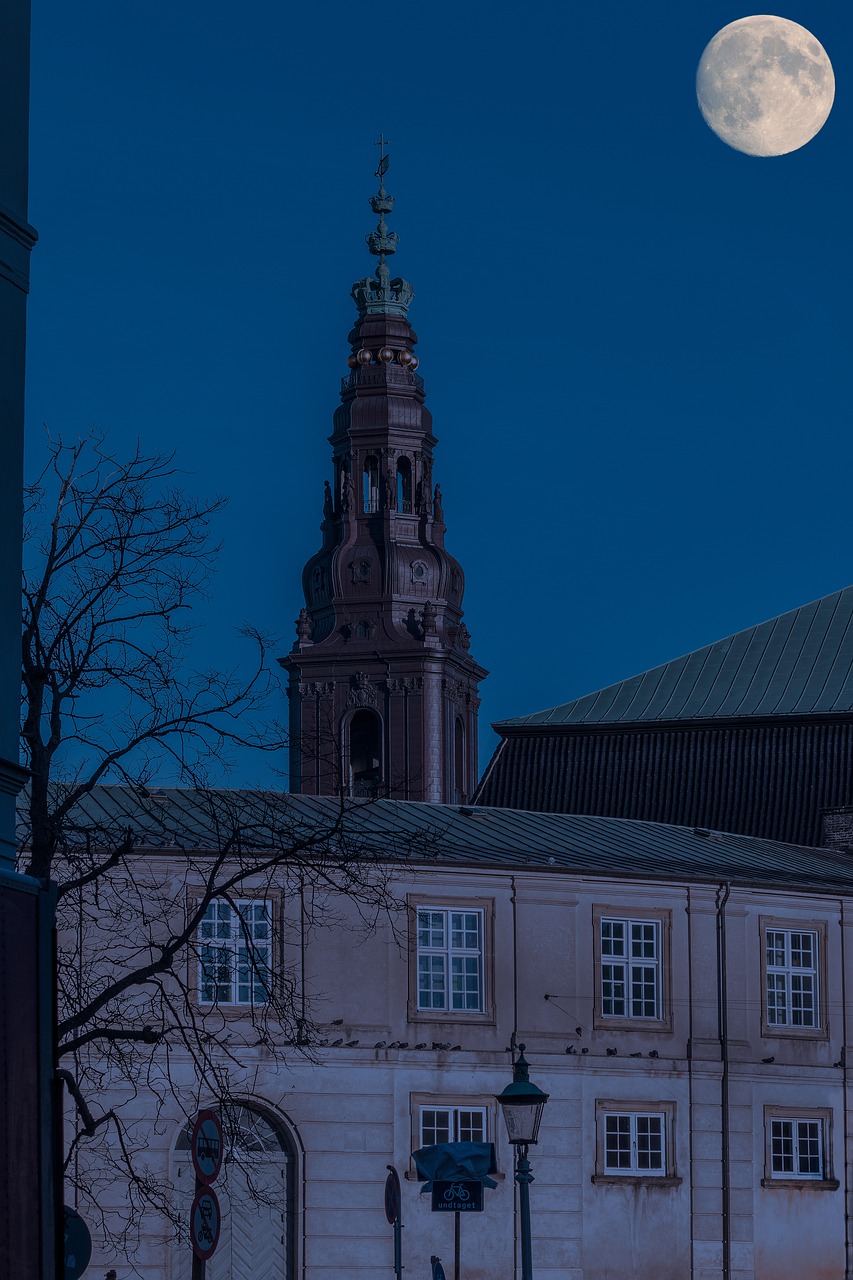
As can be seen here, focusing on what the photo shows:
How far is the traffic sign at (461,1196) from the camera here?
84.6ft

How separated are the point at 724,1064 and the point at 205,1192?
99.3ft

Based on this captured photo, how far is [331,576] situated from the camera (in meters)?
109

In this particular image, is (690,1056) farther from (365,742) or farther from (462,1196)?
(365,742)

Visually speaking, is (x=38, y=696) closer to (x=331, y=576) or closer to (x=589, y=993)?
(x=589, y=993)

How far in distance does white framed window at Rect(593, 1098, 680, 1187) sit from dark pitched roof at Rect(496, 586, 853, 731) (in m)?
17.7

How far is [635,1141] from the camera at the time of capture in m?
44.6

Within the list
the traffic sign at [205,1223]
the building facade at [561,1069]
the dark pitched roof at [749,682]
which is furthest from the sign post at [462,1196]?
the dark pitched roof at [749,682]

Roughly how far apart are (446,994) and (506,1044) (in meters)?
1.43

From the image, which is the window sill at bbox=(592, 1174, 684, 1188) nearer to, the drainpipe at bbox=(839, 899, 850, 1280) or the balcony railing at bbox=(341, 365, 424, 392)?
the drainpipe at bbox=(839, 899, 850, 1280)

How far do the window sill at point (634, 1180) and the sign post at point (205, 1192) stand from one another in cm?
2711

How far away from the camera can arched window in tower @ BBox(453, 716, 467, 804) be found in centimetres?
11106

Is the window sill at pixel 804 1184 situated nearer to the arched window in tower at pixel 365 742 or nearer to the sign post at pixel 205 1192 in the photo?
the sign post at pixel 205 1192

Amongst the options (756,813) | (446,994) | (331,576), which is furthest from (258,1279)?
(331,576)

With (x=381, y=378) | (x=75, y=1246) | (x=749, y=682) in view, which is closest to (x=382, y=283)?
(x=381, y=378)
